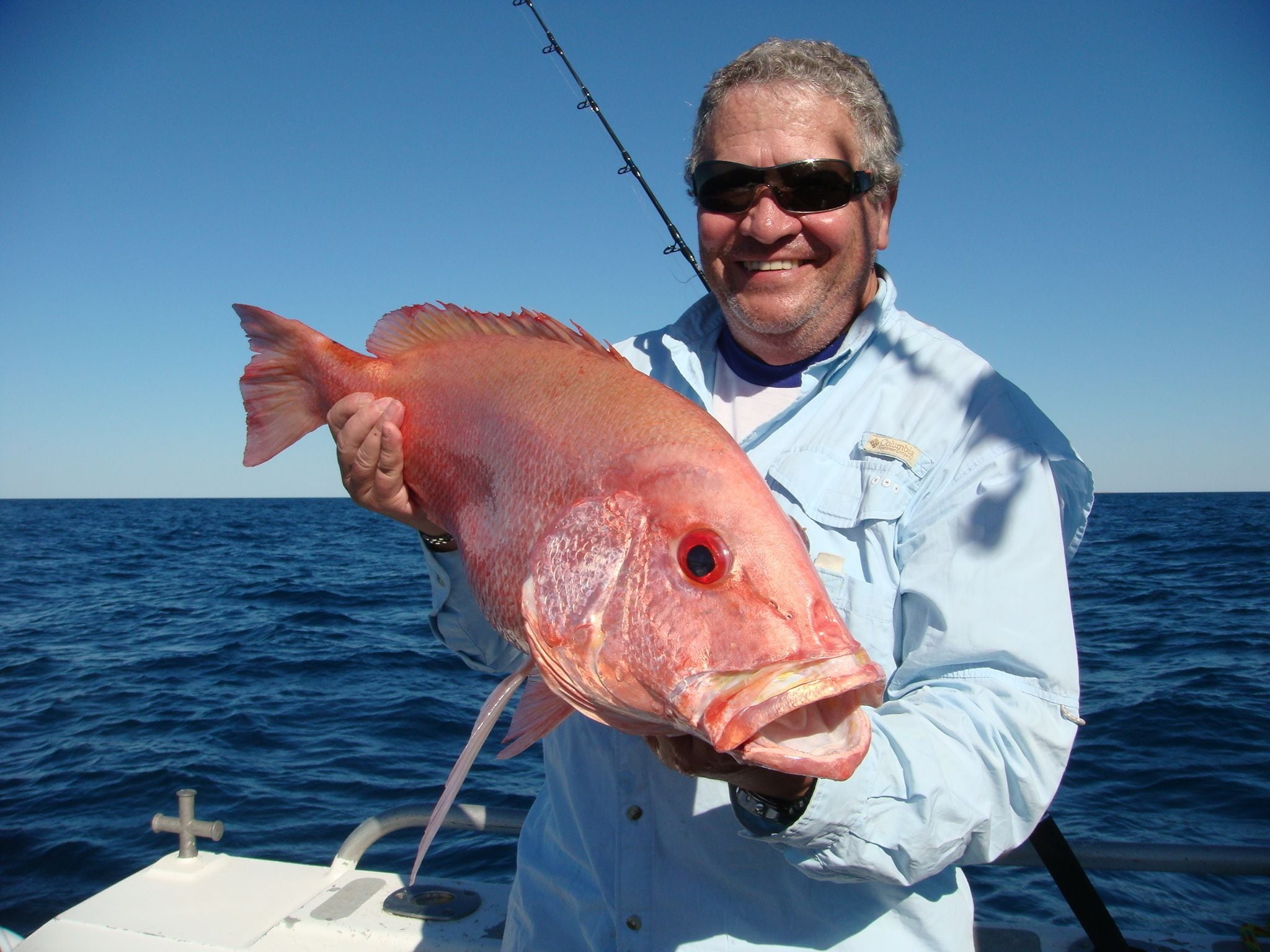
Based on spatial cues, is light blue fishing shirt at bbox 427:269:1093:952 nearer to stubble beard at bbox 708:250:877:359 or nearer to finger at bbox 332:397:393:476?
stubble beard at bbox 708:250:877:359

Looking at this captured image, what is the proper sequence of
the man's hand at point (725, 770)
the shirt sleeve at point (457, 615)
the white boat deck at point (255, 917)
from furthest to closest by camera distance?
the white boat deck at point (255, 917)
the shirt sleeve at point (457, 615)
the man's hand at point (725, 770)

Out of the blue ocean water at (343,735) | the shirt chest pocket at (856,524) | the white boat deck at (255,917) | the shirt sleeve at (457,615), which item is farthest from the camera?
the blue ocean water at (343,735)

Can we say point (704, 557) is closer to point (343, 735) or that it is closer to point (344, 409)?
point (344, 409)

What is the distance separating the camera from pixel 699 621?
1.30 metres

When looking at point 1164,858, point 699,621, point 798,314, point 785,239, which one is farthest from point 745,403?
point 1164,858

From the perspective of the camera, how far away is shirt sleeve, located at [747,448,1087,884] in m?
1.41

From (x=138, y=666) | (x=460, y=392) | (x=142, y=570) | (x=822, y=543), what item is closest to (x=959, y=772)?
(x=822, y=543)

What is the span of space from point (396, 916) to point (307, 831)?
4057mm

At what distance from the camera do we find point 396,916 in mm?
3266

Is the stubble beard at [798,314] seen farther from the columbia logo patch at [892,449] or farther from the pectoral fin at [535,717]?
the pectoral fin at [535,717]

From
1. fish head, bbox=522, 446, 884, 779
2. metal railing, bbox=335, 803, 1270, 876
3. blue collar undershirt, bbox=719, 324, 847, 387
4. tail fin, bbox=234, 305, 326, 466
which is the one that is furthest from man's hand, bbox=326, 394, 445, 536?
metal railing, bbox=335, 803, 1270, 876

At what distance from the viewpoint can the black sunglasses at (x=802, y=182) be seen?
2.07 meters

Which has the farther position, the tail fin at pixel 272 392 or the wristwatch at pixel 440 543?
the tail fin at pixel 272 392

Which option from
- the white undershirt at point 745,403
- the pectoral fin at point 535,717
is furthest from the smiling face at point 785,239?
the pectoral fin at point 535,717
